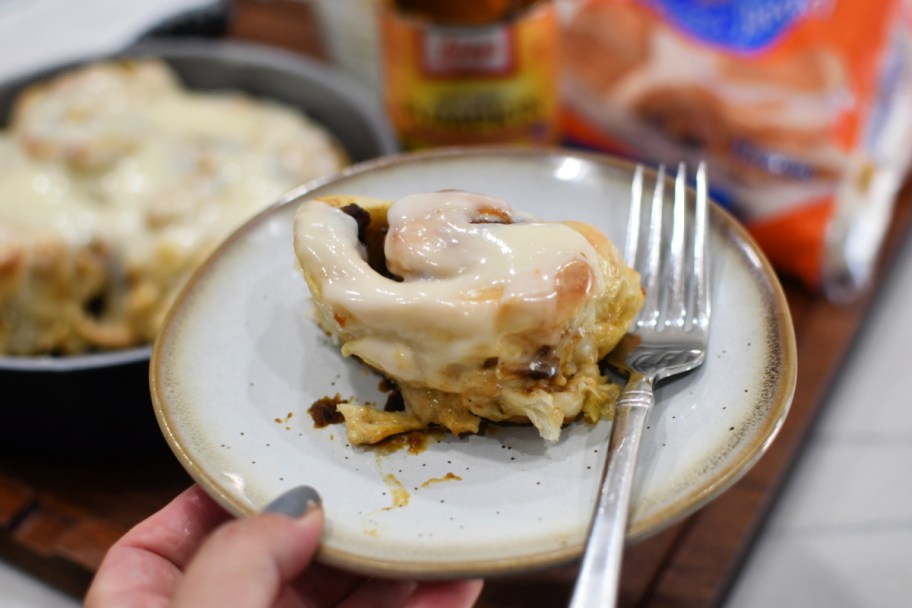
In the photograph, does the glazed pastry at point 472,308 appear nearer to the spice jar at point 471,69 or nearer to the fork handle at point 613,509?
the fork handle at point 613,509

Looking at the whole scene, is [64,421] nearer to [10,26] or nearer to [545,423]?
[545,423]

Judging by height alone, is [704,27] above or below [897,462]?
above

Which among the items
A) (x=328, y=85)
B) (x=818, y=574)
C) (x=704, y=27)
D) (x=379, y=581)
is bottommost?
(x=818, y=574)

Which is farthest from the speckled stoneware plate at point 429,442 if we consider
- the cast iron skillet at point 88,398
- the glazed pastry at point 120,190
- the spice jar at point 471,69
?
the spice jar at point 471,69

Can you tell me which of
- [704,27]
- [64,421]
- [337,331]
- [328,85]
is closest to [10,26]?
[328,85]

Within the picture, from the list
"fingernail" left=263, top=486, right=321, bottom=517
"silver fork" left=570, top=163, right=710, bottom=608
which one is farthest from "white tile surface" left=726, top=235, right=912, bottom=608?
"fingernail" left=263, top=486, right=321, bottom=517
